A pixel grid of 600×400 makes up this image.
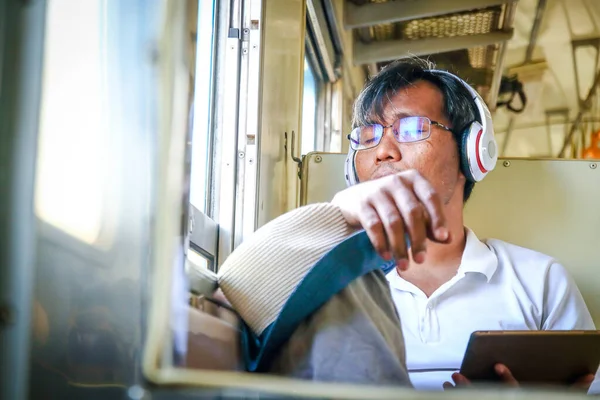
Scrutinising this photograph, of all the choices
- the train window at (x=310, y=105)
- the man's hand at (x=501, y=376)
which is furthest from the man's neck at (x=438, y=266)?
the train window at (x=310, y=105)

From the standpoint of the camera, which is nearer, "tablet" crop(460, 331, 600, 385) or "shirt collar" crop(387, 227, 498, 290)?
"tablet" crop(460, 331, 600, 385)

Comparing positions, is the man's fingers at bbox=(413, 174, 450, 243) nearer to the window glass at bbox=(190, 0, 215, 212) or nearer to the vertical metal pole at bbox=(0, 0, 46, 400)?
the vertical metal pole at bbox=(0, 0, 46, 400)

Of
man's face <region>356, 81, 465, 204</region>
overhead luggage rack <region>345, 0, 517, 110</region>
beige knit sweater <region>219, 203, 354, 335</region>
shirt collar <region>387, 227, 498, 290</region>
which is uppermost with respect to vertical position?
overhead luggage rack <region>345, 0, 517, 110</region>

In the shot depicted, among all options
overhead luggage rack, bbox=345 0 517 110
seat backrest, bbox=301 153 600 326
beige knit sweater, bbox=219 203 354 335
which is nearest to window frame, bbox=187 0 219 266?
seat backrest, bbox=301 153 600 326

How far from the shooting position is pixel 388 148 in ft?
5.51

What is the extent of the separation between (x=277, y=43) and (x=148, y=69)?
141cm

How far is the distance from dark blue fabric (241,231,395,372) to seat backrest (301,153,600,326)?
3.36 feet

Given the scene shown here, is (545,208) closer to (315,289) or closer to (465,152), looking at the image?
(465,152)

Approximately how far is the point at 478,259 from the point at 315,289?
2.57 ft

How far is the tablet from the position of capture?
39.4 inches

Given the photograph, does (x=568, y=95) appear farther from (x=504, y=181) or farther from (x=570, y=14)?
(x=504, y=181)

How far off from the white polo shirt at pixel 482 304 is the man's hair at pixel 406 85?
0.27m

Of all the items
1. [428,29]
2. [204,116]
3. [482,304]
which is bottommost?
[482,304]

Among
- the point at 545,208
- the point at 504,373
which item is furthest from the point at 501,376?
the point at 545,208
